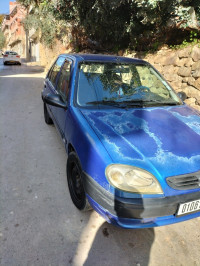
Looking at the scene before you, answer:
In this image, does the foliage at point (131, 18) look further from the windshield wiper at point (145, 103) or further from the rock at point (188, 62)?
the windshield wiper at point (145, 103)

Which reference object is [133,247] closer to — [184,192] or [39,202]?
[184,192]

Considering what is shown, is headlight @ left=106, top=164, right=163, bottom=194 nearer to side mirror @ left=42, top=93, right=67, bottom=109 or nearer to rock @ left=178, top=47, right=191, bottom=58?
side mirror @ left=42, top=93, right=67, bottom=109

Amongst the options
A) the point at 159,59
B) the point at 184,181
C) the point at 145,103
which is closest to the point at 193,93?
the point at 159,59

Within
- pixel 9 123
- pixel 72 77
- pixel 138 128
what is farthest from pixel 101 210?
pixel 9 123

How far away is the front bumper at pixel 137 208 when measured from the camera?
172 cm

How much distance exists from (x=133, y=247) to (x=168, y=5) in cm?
590

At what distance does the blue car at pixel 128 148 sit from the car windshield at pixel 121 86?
0.04 ft

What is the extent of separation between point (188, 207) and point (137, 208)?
486mm

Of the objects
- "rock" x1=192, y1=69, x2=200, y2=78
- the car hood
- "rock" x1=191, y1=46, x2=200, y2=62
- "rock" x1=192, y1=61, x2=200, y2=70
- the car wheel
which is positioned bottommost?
the car wheel

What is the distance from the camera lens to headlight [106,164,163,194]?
1.74m

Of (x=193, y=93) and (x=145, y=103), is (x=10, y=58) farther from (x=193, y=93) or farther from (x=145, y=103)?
(x=145, y=103)

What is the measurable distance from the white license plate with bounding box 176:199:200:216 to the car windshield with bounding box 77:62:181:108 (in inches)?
53.8

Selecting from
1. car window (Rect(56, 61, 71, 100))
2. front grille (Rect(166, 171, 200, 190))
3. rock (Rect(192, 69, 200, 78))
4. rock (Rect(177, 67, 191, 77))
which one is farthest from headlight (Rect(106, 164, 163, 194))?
rock (Rect(177, 67, 191, 77))

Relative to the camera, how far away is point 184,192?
176 cm
